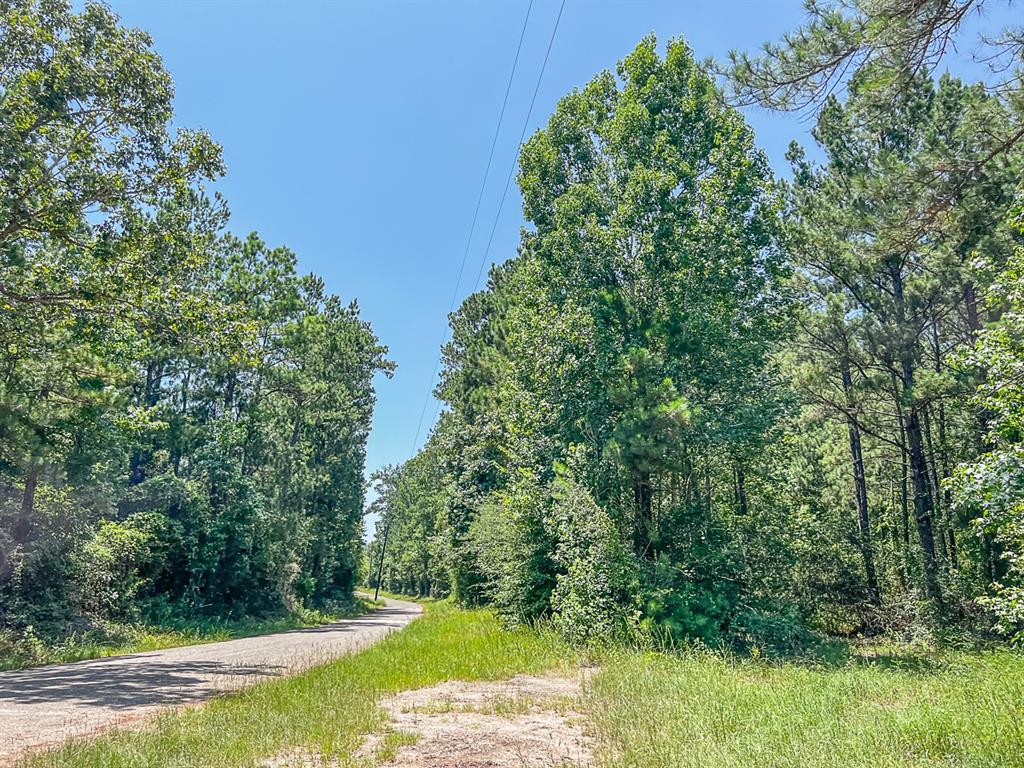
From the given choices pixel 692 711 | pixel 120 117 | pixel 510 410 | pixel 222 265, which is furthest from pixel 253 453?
pixel 692 711

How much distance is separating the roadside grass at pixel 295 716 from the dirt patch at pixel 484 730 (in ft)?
1.16

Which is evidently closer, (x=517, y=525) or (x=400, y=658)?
(x=400, y=658)

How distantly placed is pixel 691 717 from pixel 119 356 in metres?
16.6

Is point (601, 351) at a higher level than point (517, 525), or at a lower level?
higher

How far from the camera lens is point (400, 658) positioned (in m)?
10.8

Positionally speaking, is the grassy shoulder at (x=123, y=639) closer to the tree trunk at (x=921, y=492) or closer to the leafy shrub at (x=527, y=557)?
the leafy shrub at (x=527, y=557)

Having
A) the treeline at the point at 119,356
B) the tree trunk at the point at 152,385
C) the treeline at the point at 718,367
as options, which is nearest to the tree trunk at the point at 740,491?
the treeline at the point at 718,367

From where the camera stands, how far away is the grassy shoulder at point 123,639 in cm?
1214

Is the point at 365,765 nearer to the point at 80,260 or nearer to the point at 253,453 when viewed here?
the point at 80,260

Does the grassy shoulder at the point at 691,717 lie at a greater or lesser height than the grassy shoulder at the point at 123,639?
greater

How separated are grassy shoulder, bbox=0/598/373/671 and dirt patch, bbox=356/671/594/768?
9692 mm

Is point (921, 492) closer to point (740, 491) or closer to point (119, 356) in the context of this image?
point (740, 491)

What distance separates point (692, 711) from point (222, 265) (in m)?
25.6

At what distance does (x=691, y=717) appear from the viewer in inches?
217
